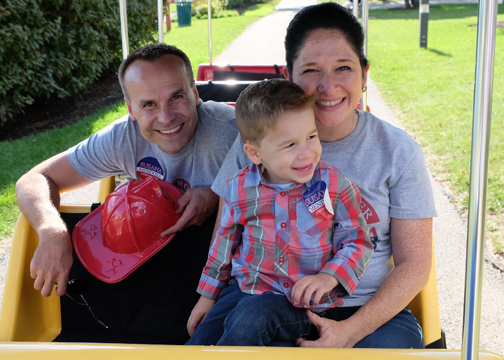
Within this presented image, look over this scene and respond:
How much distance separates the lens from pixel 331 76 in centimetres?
172

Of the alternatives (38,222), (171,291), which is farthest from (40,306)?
(171,291)

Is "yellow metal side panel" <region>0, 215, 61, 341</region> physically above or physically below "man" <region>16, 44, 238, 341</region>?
below

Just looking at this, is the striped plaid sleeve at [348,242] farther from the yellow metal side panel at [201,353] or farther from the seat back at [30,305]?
the seat back at [30,305]

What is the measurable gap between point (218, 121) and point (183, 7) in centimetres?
1636

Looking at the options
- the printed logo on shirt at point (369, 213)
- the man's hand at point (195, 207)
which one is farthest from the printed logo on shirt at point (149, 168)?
the printed logo on shirt at point (369, 213)

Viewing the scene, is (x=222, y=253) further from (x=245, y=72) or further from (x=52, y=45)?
(x=52, y=45)

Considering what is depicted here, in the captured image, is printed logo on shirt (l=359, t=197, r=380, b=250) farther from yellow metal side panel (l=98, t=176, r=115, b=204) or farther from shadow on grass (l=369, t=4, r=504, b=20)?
shadow on grass (l=369, t=4, r=504, b=20)

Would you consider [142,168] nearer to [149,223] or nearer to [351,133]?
[149,223]

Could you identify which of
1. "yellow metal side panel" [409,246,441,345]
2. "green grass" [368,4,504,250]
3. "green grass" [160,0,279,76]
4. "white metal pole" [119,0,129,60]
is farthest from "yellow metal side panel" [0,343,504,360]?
"green grass" [160,0,279,76]

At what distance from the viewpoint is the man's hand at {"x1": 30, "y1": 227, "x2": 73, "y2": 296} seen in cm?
188

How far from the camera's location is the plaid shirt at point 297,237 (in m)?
1.52

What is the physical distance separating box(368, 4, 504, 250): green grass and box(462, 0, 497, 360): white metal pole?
330 cm

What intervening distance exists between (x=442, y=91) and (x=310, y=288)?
6.91 m

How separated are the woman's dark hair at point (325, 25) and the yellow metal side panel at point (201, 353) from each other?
1040mm
